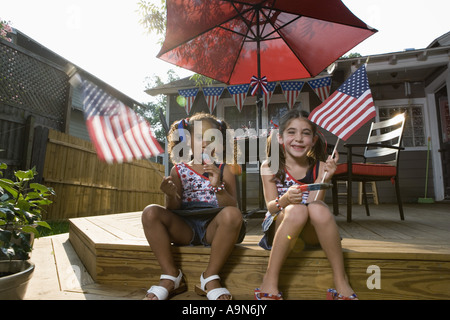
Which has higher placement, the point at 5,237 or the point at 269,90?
the point at 269,90

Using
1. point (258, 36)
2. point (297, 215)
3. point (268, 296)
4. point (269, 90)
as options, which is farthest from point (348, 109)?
point (269, 90)

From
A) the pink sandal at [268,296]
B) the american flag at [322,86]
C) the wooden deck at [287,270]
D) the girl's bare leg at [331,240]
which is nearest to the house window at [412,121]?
the american flag at [322,86]

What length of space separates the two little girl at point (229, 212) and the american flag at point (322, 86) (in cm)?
474

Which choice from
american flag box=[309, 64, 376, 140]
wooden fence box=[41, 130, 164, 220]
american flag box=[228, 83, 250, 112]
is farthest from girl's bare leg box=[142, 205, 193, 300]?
american flag box=[228, 83, 250, 112]

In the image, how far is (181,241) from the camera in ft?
A: 5.20

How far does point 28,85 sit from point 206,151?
4.49 meters

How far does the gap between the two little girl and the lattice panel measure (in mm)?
4071

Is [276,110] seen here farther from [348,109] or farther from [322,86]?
[348,109]

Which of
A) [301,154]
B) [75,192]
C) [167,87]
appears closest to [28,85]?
[75,192]

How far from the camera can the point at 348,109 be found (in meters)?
1.65

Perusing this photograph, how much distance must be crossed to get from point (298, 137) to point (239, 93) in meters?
4.99

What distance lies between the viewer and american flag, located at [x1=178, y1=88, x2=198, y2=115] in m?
6.76

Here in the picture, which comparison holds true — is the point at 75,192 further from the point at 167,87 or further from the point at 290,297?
the point at 290,297

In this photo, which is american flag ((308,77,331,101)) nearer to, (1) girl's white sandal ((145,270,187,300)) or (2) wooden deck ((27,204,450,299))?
(2) wooden deck ((27,204,450,299))
